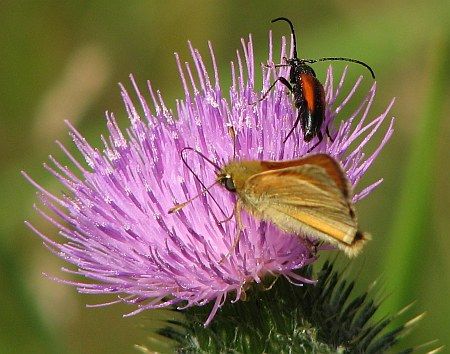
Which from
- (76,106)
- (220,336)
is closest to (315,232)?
(220,336)

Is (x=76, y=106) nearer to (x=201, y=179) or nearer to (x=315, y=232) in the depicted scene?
(x=201, y=179)

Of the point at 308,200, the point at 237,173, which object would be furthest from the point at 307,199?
the point at 237,173

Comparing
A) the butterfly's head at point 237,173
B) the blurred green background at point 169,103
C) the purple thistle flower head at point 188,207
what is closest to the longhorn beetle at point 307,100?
the purple thistle flower head at point 188,207

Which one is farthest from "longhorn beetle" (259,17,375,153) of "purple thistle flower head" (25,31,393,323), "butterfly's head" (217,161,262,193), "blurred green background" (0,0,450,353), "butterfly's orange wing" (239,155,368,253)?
"blurred green background" (0,0,450,353)

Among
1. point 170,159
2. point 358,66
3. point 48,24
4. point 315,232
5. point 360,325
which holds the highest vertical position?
point 48,24

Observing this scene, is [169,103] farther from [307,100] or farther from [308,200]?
[308,200]

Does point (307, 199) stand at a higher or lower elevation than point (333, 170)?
lower
